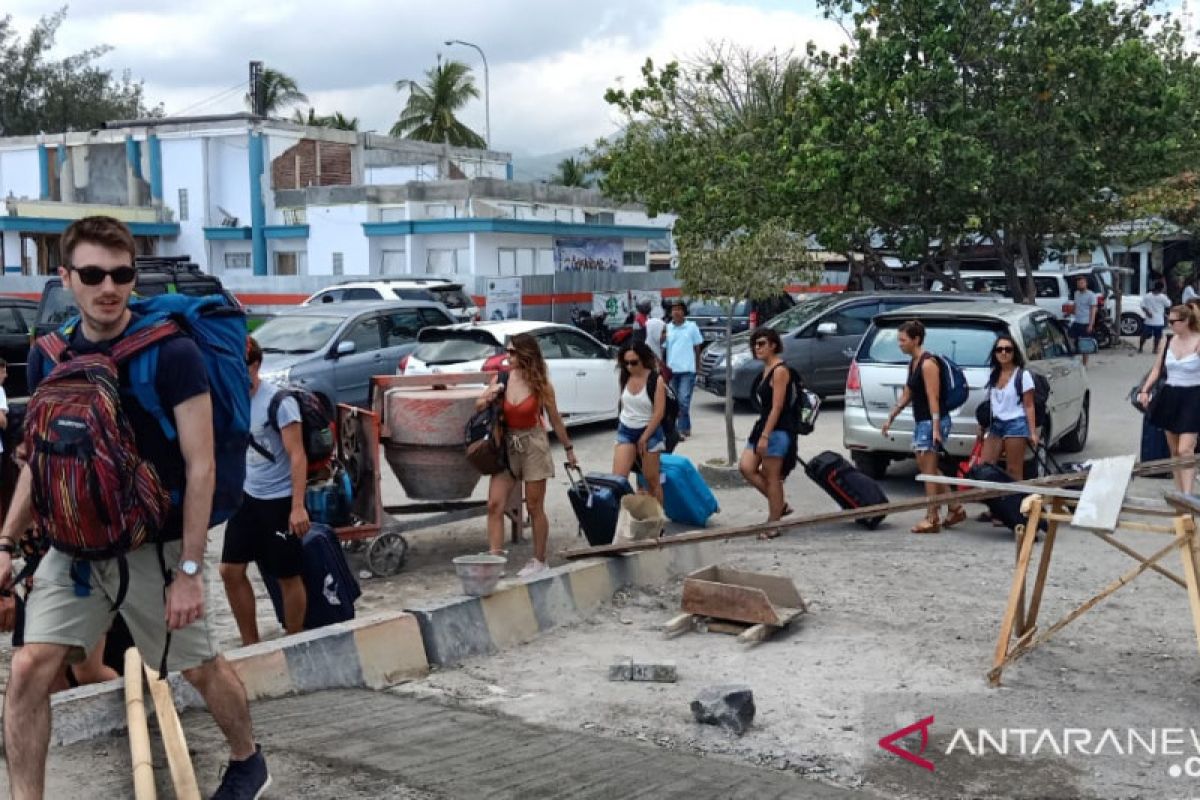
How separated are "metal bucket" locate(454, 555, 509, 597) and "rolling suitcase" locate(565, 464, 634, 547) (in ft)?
5.64

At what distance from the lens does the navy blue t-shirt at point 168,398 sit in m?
4.00

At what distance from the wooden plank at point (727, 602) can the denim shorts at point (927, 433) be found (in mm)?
3393

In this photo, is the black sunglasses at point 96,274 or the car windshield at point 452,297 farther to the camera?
the car windshield at point 452,297

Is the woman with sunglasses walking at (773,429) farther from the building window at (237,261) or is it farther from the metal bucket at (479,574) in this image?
the building window at (237,261)

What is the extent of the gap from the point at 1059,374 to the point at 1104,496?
324 inches

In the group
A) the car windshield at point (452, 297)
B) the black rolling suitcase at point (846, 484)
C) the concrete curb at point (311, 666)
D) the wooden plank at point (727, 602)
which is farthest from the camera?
the car windshield at point (452, 297)

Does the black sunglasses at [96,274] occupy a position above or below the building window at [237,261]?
below

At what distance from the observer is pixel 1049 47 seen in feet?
75.5

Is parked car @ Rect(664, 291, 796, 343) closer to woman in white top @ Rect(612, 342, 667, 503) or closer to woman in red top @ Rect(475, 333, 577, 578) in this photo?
woman in white top @ Rect(612, 342, 667, 503)

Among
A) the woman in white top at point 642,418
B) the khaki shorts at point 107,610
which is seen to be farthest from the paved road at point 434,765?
the woman in white top at point 642,418

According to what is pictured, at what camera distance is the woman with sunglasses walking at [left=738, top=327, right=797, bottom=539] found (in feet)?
33.0

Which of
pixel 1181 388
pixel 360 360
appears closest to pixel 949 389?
pixel 1181 388

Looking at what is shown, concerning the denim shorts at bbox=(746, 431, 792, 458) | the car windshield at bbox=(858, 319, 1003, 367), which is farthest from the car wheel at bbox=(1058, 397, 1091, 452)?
the denim shorts at bbox=(746, 431, 792, 458)

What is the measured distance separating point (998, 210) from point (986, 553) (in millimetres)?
15413
